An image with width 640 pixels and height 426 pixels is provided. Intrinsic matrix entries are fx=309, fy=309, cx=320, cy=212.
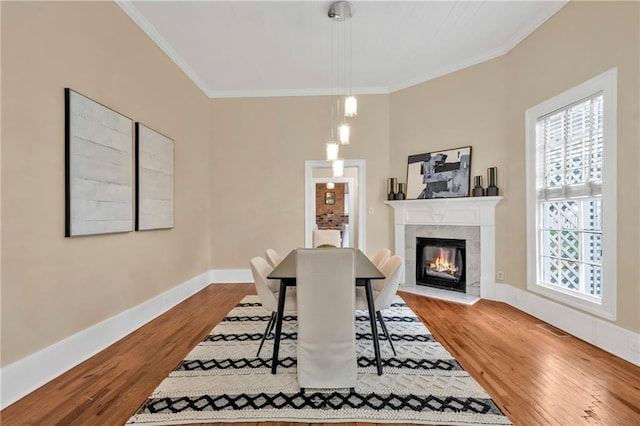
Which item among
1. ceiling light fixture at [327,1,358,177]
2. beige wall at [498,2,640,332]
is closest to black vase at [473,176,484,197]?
beige wall at [498,2,640,332]

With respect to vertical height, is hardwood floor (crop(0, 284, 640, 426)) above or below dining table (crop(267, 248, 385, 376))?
below

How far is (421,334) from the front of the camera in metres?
2.95

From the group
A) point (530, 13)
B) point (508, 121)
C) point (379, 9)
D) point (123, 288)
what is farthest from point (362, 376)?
point (530, 13)

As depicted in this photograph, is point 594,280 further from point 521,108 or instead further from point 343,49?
point 343,49

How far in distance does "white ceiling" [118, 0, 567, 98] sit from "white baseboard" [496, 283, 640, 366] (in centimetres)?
304

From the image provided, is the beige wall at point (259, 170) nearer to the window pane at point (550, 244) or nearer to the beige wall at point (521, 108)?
the beige wall at point (521, 108)

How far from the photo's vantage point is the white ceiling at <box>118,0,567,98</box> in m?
3.13

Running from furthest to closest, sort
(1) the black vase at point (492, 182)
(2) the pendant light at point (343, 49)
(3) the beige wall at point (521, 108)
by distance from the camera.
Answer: (1) the black vase at point (492, 182), (2) the pendant light at point (343, 49), (3) the beige wall at point (521, 108)

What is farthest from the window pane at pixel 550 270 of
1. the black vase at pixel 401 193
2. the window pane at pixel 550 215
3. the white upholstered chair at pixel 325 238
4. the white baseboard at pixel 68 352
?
the white baseboard at pixel 68 352

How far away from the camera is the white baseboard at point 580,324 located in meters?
2.43

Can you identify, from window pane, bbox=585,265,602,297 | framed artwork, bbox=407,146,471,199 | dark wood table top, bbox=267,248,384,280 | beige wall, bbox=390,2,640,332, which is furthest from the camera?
framed artwork, bbox=407,146,471,199

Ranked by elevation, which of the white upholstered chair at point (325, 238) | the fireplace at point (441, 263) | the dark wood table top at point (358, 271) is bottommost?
the fireplace at point (441, 263)

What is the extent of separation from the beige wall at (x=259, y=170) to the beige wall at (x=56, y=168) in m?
1.71

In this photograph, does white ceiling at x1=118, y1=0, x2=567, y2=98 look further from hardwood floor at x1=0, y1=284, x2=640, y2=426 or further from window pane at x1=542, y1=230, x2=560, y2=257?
hardwood floor at x1=0, y1=284, x2=640, y2=426
